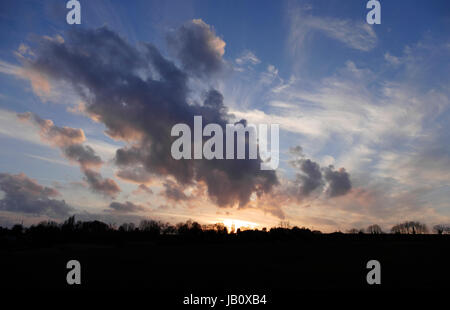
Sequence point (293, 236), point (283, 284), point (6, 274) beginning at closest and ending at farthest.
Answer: point (283, 284) < point (6, 274) < point (293, 236)

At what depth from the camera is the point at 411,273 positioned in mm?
47469

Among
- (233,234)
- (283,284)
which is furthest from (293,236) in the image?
(283,284)

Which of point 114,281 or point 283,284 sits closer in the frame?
point 283,284

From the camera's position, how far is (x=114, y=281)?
145ft

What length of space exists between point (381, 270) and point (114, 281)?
44474mm

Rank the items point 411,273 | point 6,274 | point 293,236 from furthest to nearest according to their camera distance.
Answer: point 293,236 → point 6,274 → point 411,273
